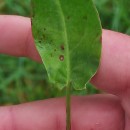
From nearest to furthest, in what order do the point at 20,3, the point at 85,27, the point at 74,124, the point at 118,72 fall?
the point at 85,27 → the point at 118,72 → the point at 74,124 → the point at 20,3

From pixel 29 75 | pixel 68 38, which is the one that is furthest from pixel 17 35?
pixel 29 75

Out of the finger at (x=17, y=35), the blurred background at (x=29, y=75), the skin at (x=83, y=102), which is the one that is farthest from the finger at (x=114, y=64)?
the blurred background at (x=29, y=75)

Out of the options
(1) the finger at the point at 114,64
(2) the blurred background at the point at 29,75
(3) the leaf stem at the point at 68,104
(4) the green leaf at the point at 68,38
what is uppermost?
(4) the green leaf at the point at 68,38

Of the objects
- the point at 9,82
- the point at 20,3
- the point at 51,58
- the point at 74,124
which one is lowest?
the point at 9,82

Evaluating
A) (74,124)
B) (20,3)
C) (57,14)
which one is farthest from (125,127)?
(20,3)

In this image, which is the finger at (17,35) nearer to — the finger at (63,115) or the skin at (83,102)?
the skin at (83,102)

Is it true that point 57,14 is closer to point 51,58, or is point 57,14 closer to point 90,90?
point 51,58

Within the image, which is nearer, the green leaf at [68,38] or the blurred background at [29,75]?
the green leaf at [68,38]
